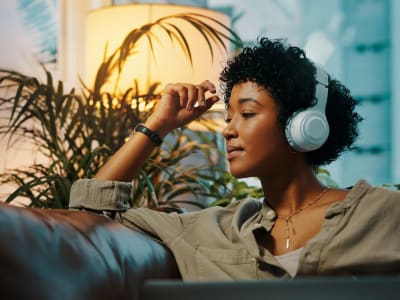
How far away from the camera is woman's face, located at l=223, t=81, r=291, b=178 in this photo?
163 cm

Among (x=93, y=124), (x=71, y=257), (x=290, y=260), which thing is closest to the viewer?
(x=71, y=257)

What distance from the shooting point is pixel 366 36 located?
593 centimetres

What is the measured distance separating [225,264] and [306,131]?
32cm

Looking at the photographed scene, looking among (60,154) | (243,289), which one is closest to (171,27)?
(60,154)

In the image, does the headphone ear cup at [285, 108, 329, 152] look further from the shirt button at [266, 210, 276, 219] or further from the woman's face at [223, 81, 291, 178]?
the shirt button at [266, 210, 276, 219]

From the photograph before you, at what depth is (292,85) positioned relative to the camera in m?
1.67

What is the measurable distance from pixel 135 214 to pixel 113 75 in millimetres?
1089

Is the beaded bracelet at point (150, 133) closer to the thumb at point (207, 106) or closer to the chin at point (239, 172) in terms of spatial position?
the thumb at point (207, 106)

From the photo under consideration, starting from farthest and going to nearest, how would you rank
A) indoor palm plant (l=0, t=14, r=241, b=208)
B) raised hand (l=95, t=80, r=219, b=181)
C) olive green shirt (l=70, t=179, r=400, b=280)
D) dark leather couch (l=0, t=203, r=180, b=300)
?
indoor palm plant (l=0, t=14, r=241, b=208), raised hand (l=95, t=80, r=219, b=181), olive green shirt (l=70, t=179, r=400, b=280), dark leather couch (l=0, t=203, r=180, b=300)

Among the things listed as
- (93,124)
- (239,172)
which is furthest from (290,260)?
(93,124)

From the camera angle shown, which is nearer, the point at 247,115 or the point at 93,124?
the point at 247,115

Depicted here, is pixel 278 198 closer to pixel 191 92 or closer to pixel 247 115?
pixel 247 115

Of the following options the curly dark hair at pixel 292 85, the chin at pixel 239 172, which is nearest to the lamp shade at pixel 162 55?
the curly dark hair at pixel 292 85

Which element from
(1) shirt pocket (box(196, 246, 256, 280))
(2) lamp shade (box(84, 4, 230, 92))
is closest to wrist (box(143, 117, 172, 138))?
(1) shirt pocket (box(196, 246, 256, 280))
